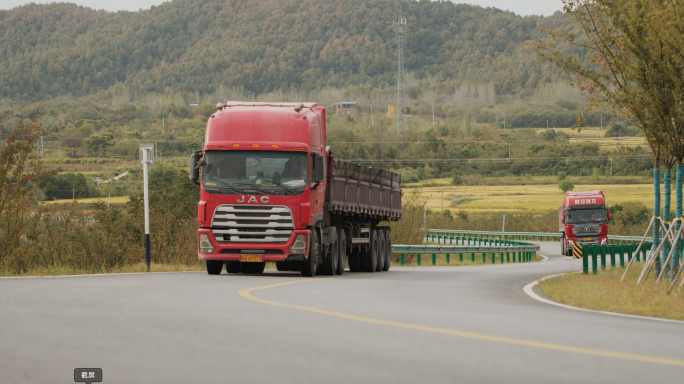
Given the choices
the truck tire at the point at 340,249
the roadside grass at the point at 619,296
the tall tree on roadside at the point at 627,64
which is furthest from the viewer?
the truck tire at the point at 340,249

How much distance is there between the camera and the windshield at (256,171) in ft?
57.4

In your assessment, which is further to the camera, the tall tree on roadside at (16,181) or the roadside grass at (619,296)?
the tall tree on roadside at (16,181)

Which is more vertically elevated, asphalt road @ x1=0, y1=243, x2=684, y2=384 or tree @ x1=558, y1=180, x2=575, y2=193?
asphalt road @ x1=0, y1=243, x2=684, y2=384

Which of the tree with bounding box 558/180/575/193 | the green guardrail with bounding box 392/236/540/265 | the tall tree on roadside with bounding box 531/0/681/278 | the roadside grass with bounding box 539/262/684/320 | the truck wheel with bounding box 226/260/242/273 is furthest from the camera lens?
the tree with bounding box 558/180/575/193

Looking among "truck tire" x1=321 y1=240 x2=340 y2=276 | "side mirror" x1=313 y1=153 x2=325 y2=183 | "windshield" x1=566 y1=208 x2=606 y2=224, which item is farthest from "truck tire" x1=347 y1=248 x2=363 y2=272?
"windshield" x1=566 y1=208 x2=606 y2=224

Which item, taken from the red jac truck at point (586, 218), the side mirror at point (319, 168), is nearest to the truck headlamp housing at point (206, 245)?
the side mirror at point (319, 168)

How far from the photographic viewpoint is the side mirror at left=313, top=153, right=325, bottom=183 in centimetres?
1777

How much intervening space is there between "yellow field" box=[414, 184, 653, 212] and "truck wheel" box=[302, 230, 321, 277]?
218 ft

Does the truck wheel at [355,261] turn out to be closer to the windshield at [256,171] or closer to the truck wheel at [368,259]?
the truck wheel at [368,259]

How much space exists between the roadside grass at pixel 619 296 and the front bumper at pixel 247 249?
5548 millimetres

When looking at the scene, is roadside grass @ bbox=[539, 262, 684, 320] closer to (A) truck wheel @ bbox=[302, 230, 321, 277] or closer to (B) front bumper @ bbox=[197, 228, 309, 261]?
(A) truck wheel @ bbox=[302, 230, 321, 277]

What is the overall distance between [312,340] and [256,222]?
9912 millimetres

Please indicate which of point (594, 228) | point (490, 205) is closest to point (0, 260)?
point (594, 228)

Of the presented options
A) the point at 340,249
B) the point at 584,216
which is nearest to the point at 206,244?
the point at 340,249
